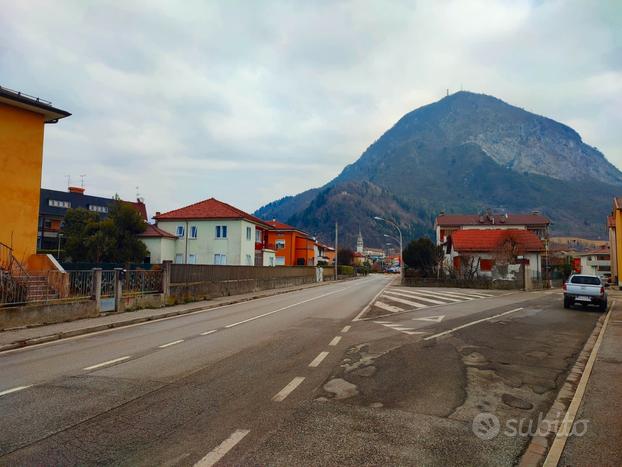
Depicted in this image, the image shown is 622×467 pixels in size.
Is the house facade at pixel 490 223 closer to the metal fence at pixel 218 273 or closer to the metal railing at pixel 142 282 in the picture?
the metal fence at pixel 218 273

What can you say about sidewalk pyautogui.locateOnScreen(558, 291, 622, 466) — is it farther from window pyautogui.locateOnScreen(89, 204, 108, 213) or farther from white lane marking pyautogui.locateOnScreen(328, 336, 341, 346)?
window pyautogui.locateOnScreen(89, 204, 108, 213)

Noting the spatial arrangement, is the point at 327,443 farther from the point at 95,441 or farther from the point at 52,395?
the point at 52,395

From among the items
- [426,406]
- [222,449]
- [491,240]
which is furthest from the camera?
[491,240]

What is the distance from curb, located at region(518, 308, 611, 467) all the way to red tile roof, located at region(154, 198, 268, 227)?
1655 inches

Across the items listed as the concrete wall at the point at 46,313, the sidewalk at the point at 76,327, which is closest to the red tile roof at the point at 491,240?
the sidewalk at the point at 76,327

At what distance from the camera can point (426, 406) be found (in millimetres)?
5531

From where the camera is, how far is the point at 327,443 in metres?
4.32

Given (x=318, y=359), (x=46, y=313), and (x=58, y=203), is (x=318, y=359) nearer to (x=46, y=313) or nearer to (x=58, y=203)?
(x=46, y=313)

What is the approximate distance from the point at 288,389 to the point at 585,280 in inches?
779

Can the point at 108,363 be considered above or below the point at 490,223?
below

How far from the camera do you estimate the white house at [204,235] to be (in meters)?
48.0

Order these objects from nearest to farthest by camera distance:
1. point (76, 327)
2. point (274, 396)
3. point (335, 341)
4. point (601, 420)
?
point (601, 420) < point (274, 396) < point (335, 341) < point (76, 327)

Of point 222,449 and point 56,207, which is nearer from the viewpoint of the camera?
point 222,449

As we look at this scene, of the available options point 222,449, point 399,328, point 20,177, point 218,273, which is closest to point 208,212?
point 218,273
